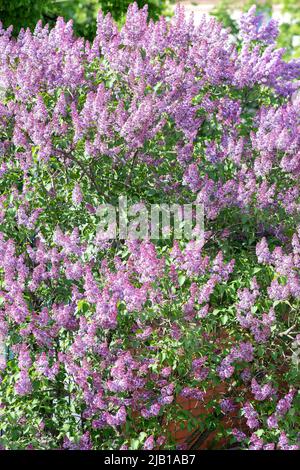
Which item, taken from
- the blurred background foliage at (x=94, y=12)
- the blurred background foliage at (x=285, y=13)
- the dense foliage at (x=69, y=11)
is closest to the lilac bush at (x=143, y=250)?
the blurred background foliage at (x=94, y=12)

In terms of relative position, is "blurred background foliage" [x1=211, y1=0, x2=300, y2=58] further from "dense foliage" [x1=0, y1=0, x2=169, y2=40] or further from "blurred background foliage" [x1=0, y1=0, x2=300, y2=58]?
"dense foliage" [x1=0, y1=0, x2=169, y2=40]

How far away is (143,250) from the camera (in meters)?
4.09

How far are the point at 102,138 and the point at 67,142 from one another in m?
0.20

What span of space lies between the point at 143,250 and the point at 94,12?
649 centimetres

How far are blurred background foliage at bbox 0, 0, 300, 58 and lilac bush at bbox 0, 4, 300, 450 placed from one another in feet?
10.4

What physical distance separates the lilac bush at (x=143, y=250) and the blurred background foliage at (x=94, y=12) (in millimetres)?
3180

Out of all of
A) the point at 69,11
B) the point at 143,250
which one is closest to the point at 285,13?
the point at 69,11

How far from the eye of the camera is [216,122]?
5.06 metres

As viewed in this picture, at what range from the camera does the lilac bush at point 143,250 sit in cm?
405

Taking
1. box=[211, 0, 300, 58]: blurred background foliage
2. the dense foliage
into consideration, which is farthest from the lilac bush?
box=[211, 0, 300, 58]: blurred background foliage

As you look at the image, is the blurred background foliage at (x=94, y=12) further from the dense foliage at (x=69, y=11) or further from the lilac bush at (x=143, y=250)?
the lilac bush at (x=143, y=250)

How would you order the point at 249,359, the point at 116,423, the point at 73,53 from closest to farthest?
the point at 116,423 → the point at 249,359 → the point at 73,53
